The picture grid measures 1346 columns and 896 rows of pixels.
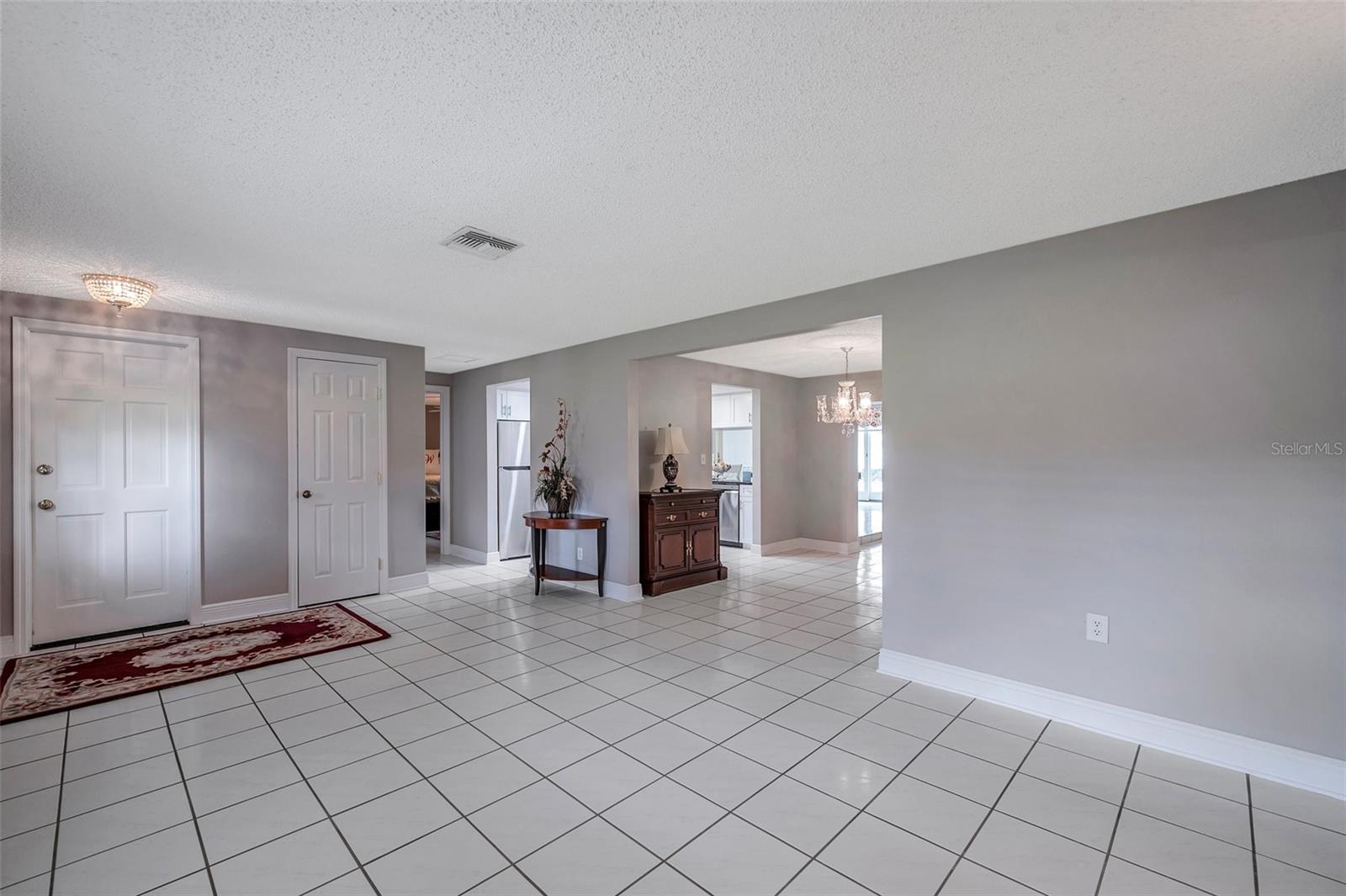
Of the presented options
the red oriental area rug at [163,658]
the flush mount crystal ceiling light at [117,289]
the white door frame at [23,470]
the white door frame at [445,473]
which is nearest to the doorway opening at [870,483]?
the white door frame at [445,473]

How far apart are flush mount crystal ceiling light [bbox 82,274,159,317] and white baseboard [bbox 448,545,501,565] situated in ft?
13.7

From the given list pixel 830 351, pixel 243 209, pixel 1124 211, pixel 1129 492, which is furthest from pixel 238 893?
pixel 830 351

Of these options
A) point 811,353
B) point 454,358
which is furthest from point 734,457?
point 454,358

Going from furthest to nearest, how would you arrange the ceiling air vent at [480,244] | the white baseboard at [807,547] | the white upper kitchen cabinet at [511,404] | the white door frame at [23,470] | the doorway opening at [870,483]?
the doorway opening at [870,483] < the white baseboard at [807,547] < the white upper kitchen cabinet at [511,404] < the white door frame at [23,470] < the ceiling air vent at [480,244]

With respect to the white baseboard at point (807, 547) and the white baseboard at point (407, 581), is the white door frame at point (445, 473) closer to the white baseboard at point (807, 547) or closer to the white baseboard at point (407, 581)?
the white baseboard at point (407, 581)

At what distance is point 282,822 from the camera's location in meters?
2.02

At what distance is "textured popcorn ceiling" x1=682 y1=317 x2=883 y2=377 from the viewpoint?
506 centimetres

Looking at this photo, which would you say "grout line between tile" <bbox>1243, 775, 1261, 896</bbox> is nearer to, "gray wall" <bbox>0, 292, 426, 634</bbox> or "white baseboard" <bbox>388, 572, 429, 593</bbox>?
"white baseboard" <bbox>388, 572, 429, 593</bbox>

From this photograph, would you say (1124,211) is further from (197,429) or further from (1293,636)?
(197,429)

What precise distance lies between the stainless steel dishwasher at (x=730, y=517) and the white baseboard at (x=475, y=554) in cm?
300

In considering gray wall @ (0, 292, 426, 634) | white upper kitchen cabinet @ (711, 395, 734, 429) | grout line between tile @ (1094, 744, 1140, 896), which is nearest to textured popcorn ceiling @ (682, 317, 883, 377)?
white upper kitchen cabinet @ (711, 395, 734, 429)

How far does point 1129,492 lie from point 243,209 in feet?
13.6

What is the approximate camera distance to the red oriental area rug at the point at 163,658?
3078 millimetres

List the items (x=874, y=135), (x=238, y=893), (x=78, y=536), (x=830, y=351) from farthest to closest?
(x=830, y=351)
(x=78, y=536)
(x=874, y=135)
(x=238, y=893)
